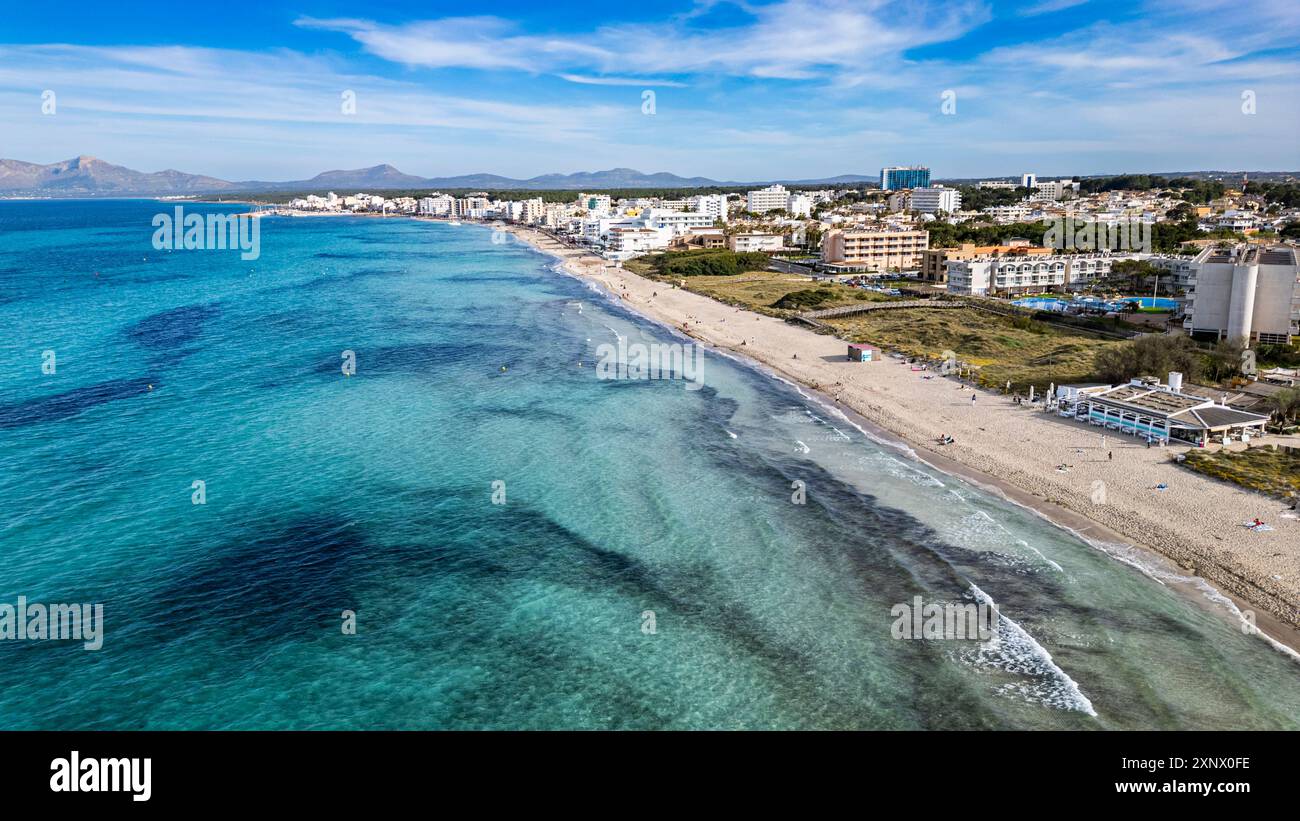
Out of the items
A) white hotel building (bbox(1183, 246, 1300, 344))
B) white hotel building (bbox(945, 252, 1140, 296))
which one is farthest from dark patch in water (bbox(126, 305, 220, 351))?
white hotel building (bbox(1183, 246, 1300, 344))

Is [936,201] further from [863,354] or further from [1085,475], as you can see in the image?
[1085,475]

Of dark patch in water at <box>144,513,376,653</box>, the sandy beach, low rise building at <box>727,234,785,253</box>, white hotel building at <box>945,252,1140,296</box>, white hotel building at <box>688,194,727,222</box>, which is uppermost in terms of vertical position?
white hotel building at <box>688,194,727,222</box>

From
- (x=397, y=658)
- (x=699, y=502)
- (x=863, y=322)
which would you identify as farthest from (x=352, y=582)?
(x=863, y=322)

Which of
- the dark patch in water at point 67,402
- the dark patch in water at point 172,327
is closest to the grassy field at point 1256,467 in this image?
the dark patch in water at point 67,402

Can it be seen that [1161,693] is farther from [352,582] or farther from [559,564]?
[352,582]

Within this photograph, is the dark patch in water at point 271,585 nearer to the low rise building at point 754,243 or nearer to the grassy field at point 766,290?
the grassy field at point 766,290

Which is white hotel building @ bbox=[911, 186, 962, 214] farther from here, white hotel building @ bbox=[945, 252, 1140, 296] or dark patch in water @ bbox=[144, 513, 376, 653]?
dark patch in water @ bbox=[144, 513, 376, 653]

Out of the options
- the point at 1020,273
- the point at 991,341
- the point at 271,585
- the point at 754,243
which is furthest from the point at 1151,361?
the point at 754,243
